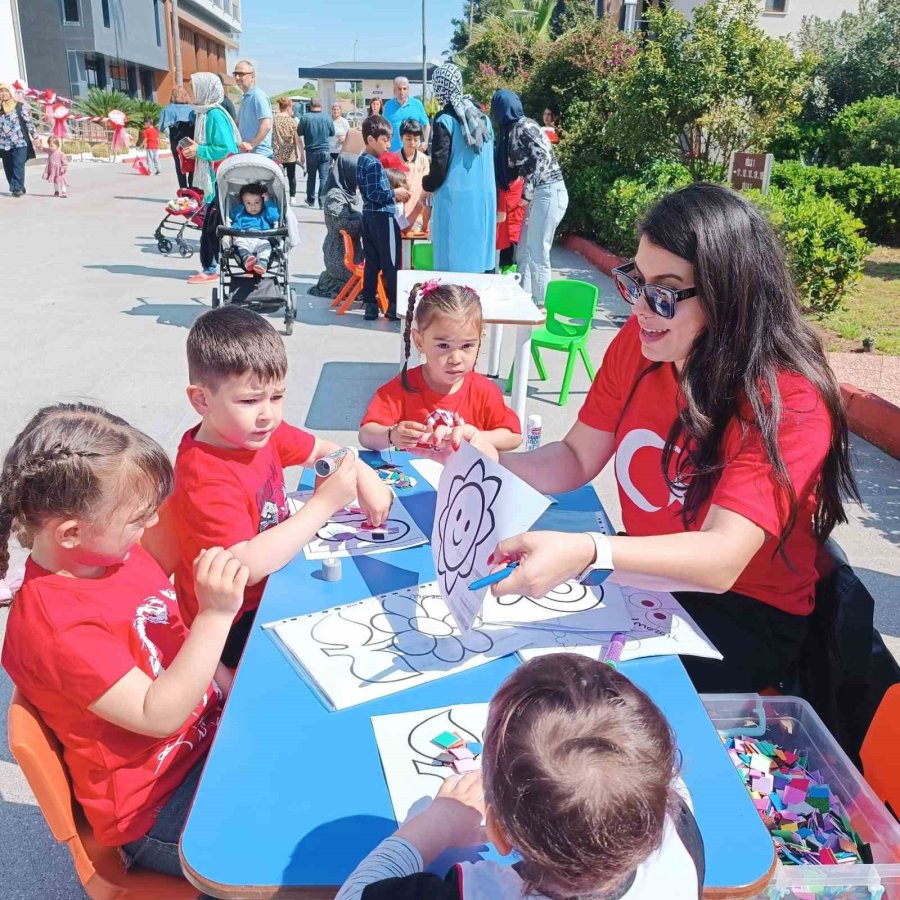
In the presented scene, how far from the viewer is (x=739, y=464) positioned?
6.45 ft

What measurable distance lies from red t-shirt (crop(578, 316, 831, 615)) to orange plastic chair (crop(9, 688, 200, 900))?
1408 mm

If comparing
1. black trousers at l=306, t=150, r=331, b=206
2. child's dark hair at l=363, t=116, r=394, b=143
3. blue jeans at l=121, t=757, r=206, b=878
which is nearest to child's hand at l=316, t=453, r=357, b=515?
blue jeans at l=121, t=757, r=206, b=878

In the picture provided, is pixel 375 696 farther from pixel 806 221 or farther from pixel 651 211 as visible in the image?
pixel 806 221

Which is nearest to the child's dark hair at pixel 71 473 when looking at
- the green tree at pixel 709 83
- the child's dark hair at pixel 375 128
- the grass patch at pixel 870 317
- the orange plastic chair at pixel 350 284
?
the child's dark hair at pixel 375 128

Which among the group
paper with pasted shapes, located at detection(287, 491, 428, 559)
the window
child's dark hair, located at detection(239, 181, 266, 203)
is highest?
the window

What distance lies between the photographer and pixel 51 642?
1.46 metres

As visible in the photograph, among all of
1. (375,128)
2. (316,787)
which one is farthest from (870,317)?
(316,787)

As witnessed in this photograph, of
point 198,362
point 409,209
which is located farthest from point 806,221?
point 198,362

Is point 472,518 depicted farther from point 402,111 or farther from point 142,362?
point 402,111

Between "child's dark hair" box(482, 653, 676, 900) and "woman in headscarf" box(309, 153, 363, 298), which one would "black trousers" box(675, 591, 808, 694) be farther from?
"woman in headscarf" box(309, 153, 363, 298)

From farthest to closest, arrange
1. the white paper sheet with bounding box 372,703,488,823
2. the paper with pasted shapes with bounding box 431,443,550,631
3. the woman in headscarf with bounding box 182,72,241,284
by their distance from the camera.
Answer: the woman in headscarf with bounding box 182,72,241,284, the paper with pasted shapes with bounding box 431,443,550,631, the white paper sheet with bounding box 372,703,488,823

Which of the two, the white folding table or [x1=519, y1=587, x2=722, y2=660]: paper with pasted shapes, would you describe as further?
the white folding table

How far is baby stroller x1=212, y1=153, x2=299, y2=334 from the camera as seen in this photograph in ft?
24.2

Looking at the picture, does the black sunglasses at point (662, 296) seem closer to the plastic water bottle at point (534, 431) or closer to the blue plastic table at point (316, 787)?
the blue plastic table at point (316, 787)
